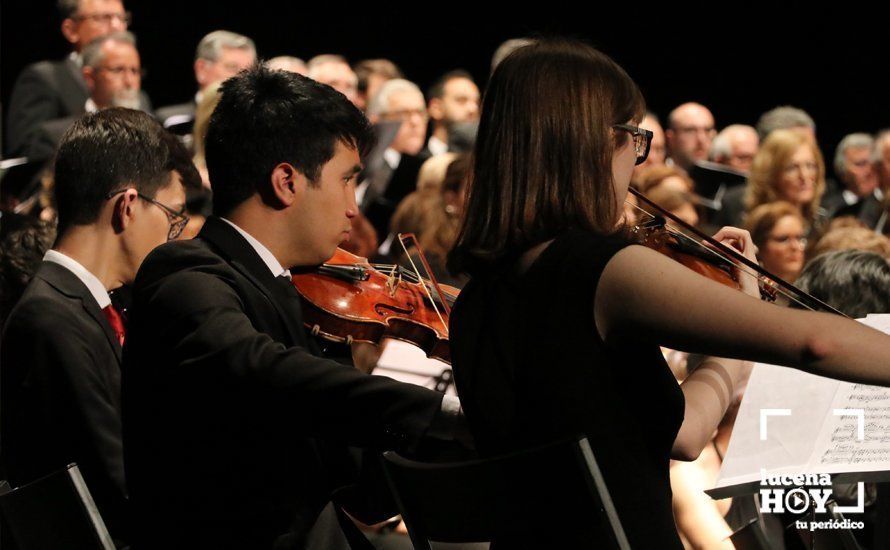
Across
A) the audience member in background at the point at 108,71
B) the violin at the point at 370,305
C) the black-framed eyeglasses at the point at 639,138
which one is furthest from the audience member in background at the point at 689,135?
the black-framed eyeglasses at the point at 639,138

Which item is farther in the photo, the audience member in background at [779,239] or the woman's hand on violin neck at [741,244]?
the audience member in background at [779,239]

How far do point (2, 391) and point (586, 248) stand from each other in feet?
4.41

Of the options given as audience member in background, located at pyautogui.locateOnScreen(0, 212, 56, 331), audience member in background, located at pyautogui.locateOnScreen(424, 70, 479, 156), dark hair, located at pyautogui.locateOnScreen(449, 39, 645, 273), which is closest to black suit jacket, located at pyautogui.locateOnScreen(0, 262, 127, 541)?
audience member in background, located at pyautogui.locateOnScreen(0, 212, 56, 331)

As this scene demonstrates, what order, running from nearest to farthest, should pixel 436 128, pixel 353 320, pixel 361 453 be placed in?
pixel 361 453
pixel 353 320
pixel 436 128

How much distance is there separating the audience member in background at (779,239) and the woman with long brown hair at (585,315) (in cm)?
317

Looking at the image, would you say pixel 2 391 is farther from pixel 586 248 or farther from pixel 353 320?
pixel 586 248

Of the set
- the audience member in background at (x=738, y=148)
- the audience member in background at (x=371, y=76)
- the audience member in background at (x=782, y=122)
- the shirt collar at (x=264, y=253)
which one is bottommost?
the audience member in background at (x=738, y=148)

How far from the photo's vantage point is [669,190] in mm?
4891

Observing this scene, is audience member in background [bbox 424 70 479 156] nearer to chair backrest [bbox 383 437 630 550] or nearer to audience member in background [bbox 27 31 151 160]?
audience member in background [bbox 27 31 151 160]

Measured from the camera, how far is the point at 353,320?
99.7 inches

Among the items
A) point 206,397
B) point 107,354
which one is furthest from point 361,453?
point 107,354

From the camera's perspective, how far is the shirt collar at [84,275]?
2.48 meters

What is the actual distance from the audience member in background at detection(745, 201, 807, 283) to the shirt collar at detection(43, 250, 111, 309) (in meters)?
3.01

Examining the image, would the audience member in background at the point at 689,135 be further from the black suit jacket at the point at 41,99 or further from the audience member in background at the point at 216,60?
the black suit jacket at the point at 41,99
